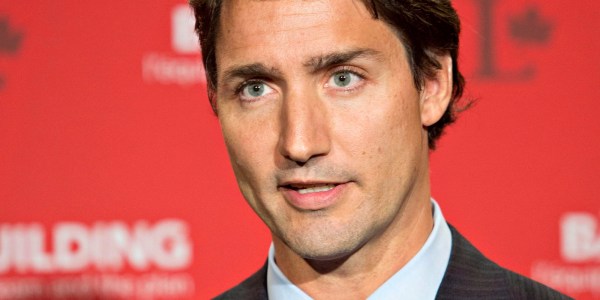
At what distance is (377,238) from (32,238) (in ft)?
5.15

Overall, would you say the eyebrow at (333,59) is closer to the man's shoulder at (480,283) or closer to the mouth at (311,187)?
the mouth at (311,187)

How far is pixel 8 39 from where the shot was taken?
307 cm

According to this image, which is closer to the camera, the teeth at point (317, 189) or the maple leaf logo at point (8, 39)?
the teeth at point (317, 189)

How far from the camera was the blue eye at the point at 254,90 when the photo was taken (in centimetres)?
183

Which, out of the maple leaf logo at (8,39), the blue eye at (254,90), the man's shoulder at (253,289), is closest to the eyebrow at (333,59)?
the blue eye at (254,90)

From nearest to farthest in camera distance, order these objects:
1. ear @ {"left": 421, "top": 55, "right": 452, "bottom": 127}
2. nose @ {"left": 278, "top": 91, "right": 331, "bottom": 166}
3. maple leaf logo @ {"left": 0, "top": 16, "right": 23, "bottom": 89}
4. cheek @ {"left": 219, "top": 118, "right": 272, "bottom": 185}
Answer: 1. nose @ {"left": 278, "top": 91, "right": 331, "bottom": 166}
2. cheek @ {"left": 219, "top": 118, "right": 272, "bottom": 185}
3. ear @ {"left": 421, "top": 55, "right": 452, "bottom": 127}
4. maple leaf logo @ {"left": 0, "top": 16, "right": 23, "bottom": 89}

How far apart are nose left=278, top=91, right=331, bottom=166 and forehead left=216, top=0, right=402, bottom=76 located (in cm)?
8

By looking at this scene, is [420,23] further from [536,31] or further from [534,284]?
Answer: [536,31]

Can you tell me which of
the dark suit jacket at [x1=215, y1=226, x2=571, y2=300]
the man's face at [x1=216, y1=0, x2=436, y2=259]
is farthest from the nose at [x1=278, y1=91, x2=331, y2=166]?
the dark suit jacket at [x1=215, y1=226, x2=571, y2=300]

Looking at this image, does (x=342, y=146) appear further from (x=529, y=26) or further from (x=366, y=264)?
(x=529, y=26)

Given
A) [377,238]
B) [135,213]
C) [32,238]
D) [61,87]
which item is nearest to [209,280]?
[135,213]

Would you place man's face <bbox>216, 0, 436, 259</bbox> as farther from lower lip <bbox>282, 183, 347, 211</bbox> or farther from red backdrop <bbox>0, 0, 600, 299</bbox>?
red backdrop <bbox>0, 0, 600, 299</bbox>

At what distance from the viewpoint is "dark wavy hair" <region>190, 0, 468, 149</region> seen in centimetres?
188

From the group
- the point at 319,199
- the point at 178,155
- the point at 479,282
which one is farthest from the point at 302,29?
the point at 178,155
